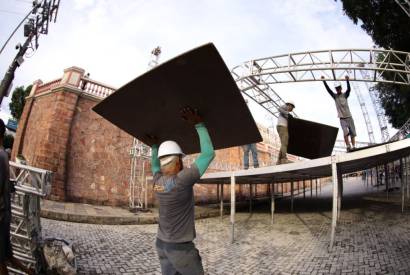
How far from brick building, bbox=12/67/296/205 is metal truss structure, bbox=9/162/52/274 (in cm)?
892

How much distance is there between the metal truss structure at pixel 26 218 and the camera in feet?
11.8

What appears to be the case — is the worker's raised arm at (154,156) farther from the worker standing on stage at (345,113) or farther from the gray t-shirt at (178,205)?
the worker standing on stage at (345,113)

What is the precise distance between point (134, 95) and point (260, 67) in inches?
407

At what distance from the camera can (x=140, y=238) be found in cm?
749

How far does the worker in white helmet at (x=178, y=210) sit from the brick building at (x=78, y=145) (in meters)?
11.7

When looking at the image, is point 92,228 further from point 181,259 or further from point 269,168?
point 181,259

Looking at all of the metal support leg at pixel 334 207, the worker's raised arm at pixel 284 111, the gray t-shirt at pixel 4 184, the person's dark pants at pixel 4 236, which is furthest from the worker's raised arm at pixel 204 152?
the worker's raised arm at pixel 284 111

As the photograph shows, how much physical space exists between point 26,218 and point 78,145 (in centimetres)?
1046

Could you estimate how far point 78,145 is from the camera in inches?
536

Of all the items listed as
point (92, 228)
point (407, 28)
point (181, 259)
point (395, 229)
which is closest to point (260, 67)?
point (407, 28)

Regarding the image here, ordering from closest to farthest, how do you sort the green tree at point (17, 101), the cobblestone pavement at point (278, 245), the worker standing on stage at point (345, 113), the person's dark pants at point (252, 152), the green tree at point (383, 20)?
the cobblestone pavement at point (278, 245) < the worker standing on stage at point (345, 113) < the person's dark pants at point (252, 152) < the green tree at point (383, 20) < the green tree at point (17, 101)

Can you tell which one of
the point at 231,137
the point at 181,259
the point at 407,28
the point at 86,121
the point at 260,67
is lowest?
the point at 181,259

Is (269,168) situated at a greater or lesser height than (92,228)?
greater

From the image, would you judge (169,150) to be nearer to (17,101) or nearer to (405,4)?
(405,4)
